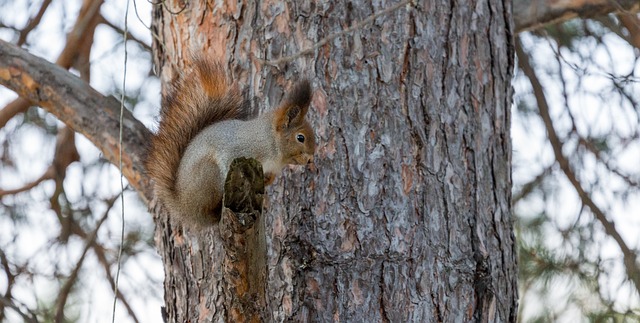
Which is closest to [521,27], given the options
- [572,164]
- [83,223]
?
[572,164]

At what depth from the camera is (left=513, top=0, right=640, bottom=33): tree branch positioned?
7.27 ft

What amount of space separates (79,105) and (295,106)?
2.11 ft

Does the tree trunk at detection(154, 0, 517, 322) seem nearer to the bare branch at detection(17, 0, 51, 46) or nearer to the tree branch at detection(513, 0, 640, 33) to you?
the tree branch at detection(513, 0, 640, 33)

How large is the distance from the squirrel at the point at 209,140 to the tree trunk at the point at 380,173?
44mm

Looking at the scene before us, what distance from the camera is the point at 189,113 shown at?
1714 mm

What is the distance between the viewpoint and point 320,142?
1586 mm

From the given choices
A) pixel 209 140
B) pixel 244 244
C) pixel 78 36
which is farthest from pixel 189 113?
pixel 78 36

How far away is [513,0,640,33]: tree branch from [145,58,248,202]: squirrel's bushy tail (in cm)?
90

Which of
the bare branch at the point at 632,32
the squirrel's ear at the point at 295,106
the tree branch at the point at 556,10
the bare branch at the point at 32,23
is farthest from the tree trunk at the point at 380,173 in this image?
the bare branch at the point at 32,23

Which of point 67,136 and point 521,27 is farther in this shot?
point 67,136

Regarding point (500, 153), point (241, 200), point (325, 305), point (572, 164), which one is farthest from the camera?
point (572, 164)

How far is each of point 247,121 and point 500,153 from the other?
51cm

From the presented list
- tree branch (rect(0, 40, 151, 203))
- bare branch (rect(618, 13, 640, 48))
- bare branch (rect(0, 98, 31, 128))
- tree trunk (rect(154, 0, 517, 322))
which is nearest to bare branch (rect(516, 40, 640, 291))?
bare branch (rect(618, 13, 640, 48))

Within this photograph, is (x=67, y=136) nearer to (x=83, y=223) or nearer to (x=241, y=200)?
(x=83, y=223)
